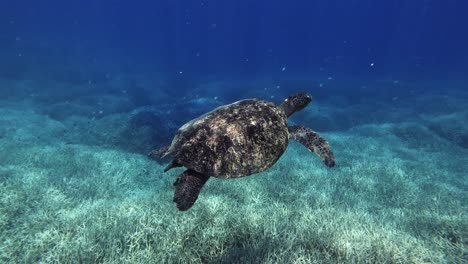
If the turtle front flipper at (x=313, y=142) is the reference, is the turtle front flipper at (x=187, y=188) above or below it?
above

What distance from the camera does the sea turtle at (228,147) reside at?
17.2ft

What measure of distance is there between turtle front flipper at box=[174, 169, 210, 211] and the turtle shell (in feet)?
0.62

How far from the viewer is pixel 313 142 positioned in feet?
22.9

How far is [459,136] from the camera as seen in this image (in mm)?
20250

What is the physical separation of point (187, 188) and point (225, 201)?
3.84 meters

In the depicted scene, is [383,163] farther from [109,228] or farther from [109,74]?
[109,74]

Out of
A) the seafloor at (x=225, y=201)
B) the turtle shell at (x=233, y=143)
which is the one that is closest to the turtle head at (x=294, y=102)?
the turtle shell at (x=233, y=143)

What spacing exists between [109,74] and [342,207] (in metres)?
49.9

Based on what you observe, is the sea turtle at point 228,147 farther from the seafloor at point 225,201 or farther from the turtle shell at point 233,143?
the seafloor at point 225,201

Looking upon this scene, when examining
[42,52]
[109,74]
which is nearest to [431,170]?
[109,74]

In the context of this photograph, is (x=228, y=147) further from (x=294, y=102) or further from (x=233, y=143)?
(x=294, y=102)

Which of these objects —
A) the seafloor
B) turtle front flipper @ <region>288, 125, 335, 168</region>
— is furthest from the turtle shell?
the seafloor

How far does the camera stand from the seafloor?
613 cm

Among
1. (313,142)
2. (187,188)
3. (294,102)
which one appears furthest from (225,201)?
(187,188)
